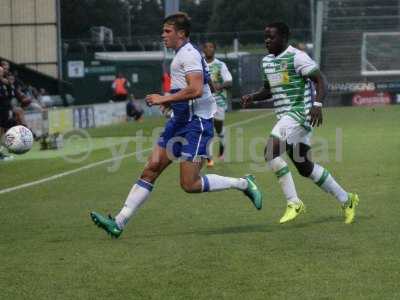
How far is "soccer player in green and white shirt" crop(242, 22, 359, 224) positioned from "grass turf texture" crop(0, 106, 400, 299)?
278mm

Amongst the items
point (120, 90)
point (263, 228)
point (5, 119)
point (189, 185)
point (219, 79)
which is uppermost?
point (219, 79)

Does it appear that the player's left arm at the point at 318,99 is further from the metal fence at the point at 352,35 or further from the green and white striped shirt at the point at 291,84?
the metal fence at the point at 352,35

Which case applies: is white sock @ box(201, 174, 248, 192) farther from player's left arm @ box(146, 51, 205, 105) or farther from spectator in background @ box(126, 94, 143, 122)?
spectator in background @ box(126, 94, 143, 122)

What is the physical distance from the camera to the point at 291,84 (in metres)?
10.3

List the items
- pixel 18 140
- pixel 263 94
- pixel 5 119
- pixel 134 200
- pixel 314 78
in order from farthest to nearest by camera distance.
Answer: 1. pixel 5 119
2. pixel 18 140
3. pixel 263 94
4. pixel 314 78
5. pixel 134 200

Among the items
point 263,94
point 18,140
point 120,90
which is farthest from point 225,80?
point 120,90

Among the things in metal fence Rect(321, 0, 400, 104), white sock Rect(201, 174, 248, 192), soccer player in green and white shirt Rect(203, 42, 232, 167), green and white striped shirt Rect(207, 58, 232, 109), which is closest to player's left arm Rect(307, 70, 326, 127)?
white sock Rect(201, 174, 248, 192)

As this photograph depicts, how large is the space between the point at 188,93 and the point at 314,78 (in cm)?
156

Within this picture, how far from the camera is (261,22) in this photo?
73.9 meters

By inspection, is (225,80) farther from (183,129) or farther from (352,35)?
(352,35)

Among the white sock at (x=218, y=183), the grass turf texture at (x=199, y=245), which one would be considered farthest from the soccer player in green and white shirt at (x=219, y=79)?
the white sock at (x=218, y=183)

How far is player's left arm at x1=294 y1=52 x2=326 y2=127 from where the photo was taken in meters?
9.93

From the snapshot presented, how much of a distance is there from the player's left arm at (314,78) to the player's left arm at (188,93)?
130 cm

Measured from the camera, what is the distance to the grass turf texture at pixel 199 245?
698 cm
